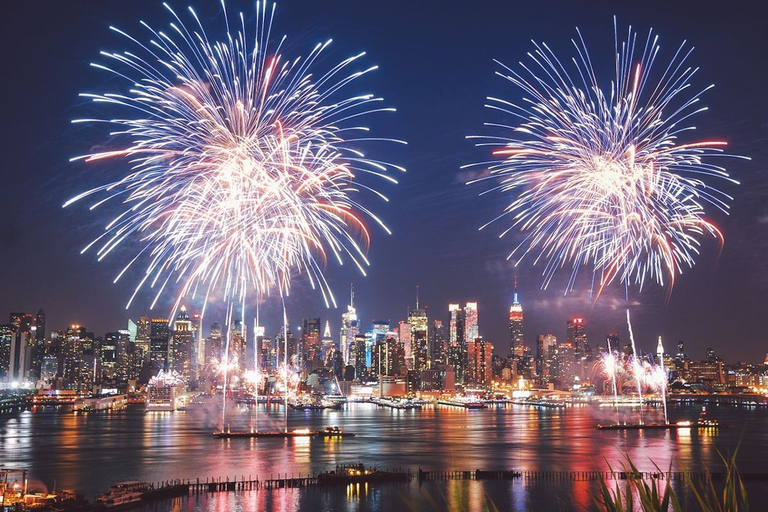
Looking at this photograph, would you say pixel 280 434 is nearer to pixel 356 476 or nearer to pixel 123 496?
pixel 356 476

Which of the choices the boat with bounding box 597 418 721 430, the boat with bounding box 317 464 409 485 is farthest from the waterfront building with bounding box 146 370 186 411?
the boat with bounding box 317 464 409 485

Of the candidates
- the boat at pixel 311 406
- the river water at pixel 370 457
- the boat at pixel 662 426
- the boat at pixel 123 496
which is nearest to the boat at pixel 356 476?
the river water at pixel 370 457

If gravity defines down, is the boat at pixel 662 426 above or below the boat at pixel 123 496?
below

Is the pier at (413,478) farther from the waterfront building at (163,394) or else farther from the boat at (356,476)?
the waterfront building at (163,394)

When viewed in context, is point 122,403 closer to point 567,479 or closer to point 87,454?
point 87,454

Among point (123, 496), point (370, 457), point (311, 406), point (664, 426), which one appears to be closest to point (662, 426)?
point (664, 426)

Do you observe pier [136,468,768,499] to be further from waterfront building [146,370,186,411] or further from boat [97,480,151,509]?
waterfront building [146,370,186,411]
